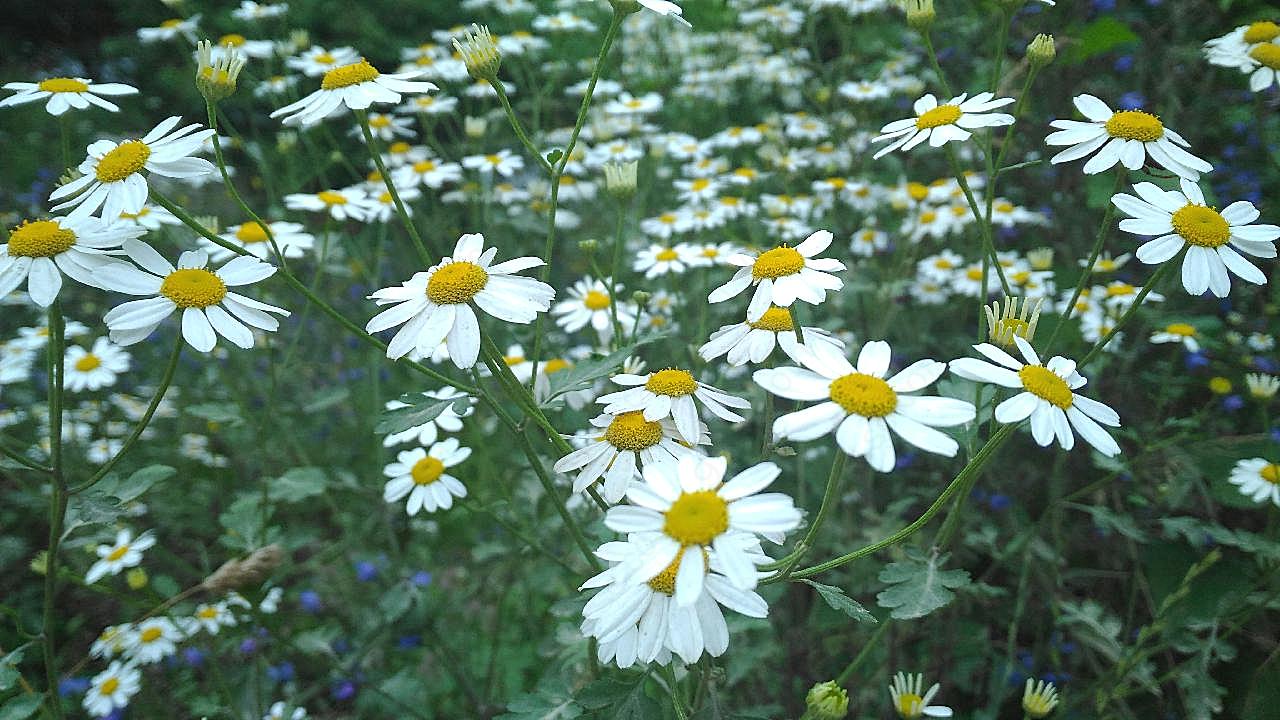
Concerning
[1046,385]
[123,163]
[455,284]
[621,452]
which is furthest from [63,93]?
[1046,385]

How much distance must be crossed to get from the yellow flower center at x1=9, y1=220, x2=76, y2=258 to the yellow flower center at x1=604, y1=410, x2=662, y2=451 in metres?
0.96

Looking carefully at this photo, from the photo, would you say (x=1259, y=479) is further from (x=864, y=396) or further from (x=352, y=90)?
(x=352, y=90)

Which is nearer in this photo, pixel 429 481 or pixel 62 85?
pixel 62 85

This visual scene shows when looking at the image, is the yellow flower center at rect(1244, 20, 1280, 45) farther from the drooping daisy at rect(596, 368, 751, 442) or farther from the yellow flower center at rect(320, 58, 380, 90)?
the yellow flower center at rect(320, 58, 380, 90)

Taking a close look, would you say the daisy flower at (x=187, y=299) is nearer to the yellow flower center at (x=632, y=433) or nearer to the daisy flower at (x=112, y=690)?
the yellow flower center at (x=632, y=433)

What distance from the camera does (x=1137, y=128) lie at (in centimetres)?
150

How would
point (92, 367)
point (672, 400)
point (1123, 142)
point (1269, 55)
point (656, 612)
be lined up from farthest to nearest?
→ point (92, 367)
point (1269, 55)
point (1123, 142)
point (672, 400)
point (656, 612)

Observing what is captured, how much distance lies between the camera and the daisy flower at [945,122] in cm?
151

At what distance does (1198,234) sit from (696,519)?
3.44ft

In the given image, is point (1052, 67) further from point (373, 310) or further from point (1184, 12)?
point (373, 310)

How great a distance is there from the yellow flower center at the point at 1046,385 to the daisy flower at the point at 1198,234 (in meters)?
0.33

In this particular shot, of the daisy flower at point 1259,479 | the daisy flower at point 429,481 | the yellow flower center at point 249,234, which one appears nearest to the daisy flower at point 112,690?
the daisy flower at point 429,481

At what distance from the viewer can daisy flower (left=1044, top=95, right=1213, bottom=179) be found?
1.45 metres

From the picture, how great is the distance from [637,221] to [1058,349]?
5.85 ft
